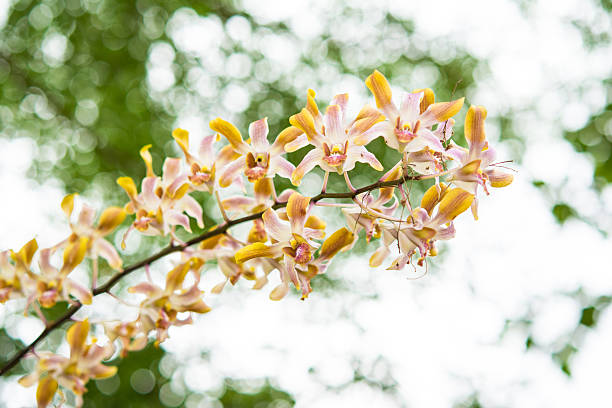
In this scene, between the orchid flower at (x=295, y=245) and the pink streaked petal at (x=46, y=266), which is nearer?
the orchid flower at (x=295, y=245)

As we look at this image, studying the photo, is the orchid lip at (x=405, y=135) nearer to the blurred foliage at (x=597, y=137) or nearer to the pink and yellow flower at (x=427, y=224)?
the pink and yellow flower at (x=427, y=224)

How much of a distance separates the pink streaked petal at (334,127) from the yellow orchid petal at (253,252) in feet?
0.61

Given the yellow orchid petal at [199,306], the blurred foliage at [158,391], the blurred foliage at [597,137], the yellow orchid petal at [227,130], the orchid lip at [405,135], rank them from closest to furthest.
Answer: the orchid lip at [405,135] < the yellow orchid petal at [227,130] < the yellow orchid petal at [199,306] < the blurred foliage at [597,137] < the blurred foliage at [158,391]

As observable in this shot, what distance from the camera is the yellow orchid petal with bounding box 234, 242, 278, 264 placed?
763 millimetres

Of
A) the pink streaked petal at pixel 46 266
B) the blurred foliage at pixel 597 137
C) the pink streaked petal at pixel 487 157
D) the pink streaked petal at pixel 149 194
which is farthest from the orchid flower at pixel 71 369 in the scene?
the blurred foliage at pixel 597 137

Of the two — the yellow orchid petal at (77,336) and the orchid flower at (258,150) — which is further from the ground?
the orchid flower at (258,150)

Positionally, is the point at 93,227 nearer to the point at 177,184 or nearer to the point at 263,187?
the point at 177,184

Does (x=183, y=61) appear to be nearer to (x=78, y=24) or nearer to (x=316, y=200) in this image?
(x=78, y=24)

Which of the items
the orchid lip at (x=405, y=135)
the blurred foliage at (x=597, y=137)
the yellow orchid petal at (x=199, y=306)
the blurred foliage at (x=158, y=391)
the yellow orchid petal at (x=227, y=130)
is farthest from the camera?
the blurred foliage at (x=158, y=391)

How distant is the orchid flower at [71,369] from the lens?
890mm

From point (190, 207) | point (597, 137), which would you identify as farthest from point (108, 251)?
point (597, 137)

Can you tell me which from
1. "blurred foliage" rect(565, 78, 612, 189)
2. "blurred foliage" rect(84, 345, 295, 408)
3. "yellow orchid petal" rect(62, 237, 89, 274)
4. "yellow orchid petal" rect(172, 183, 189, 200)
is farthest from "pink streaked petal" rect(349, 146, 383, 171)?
"blurred foliage" rect(84, 345, 295, 408)

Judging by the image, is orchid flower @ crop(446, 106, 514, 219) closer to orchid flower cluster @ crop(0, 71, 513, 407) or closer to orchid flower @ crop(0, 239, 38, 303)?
orchid flower cluster @ crop(0, 71, 513, 407)

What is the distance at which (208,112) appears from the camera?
3.31m
